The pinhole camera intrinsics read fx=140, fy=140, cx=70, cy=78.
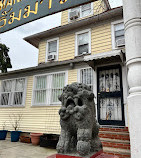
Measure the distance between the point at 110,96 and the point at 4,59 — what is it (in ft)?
31.1

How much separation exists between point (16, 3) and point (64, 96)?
2008 millimetres

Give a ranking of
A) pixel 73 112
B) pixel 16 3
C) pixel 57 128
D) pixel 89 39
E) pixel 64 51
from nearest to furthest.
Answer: pixel 73 112 → pixel 16 3 → pixel 57 128 → pixel 89 39 → pixel 64 51

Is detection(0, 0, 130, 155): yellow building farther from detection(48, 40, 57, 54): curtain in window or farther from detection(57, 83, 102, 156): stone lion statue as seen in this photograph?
detection(57, 83, 102, 156): stone lion statue

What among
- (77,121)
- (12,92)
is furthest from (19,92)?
(77,121)

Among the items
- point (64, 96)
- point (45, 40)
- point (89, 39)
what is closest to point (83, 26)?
point (89, 39)

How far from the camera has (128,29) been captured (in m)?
1.50

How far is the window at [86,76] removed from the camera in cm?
658

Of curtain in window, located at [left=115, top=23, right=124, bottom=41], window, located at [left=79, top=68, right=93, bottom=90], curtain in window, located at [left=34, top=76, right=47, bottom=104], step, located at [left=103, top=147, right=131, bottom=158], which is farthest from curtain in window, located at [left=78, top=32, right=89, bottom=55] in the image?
step, located at [left=103, top=147, right=131, bottom=158]

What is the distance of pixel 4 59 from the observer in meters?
11.6

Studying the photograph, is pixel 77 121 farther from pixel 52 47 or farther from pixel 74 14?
pixel 74 14

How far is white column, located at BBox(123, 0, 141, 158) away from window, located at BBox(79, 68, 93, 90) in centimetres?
506

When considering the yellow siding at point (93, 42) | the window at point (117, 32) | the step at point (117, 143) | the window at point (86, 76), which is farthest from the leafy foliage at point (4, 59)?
the step at point (117, 143)

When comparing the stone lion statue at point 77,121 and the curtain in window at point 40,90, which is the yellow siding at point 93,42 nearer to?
the curtain in window at point 40,90

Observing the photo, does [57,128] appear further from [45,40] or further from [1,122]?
[45,40]
